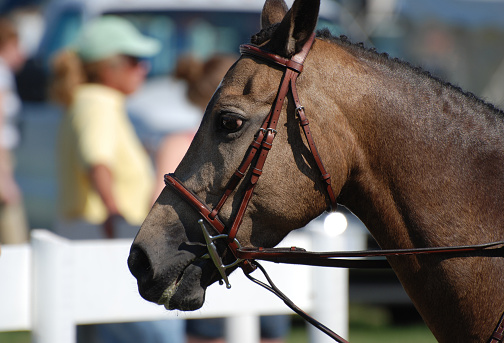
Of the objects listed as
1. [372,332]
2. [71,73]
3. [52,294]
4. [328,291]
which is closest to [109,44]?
[71,73]

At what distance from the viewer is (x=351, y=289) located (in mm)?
7711

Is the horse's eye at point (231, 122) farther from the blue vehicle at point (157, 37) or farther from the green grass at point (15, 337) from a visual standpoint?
the green grass at point (15, 337)

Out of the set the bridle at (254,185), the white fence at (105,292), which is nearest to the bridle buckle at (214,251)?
the bridle at (254,185)

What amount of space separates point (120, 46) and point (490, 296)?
141 inches

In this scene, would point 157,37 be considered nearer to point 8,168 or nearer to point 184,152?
point 8,168

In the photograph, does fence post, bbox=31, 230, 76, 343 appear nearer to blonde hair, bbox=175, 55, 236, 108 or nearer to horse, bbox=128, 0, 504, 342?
horse, bbox=128, 0, 504, 342

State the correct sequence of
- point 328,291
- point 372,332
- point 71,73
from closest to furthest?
1. point 328,291
2. point 71,73
3. point 372,332

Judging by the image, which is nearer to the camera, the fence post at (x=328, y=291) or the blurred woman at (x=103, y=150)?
the fence post at (x=328, y=291)

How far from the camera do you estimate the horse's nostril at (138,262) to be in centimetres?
256

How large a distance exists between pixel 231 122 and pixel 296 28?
40cm

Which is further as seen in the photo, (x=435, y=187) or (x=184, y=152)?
(x=184, y=152)

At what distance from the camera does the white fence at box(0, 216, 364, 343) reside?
3475 millimetres

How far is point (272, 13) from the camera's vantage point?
2961mm

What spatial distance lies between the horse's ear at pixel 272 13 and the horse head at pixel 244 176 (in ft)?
1.18
